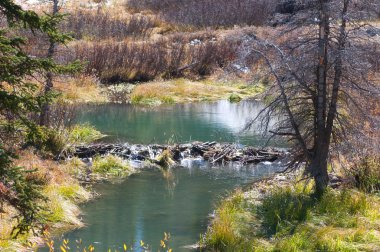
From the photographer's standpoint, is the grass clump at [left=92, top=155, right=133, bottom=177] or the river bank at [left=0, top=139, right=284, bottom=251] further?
the grass clump at [left=92, top=155, right=133, bottom=177]

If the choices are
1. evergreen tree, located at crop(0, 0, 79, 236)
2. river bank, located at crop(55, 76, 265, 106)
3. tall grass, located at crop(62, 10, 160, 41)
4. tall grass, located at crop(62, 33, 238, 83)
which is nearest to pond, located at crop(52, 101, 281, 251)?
river bank, located at crop(55, 76, 265, 106)

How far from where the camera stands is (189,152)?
684 inches

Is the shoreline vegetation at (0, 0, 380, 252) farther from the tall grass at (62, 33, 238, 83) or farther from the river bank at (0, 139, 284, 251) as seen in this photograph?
the tall grass at (62, 33, 238, 83)

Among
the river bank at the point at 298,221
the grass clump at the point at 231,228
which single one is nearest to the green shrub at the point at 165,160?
the river bank at the point at 298,221

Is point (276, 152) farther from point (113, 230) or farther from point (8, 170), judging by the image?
point (8, 170)

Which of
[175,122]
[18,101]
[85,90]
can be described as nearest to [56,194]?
[18,101]

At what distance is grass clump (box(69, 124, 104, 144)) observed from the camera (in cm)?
1825

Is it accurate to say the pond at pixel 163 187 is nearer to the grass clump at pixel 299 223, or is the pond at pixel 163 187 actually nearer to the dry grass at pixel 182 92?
the grass clump at pixel 299 223

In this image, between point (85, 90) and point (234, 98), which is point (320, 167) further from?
point (85, 90)

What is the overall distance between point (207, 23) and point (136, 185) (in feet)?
91.9

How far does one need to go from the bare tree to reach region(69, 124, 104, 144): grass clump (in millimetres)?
8270

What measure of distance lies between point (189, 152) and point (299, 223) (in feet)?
25.3

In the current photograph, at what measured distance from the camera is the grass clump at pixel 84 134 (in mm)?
18250

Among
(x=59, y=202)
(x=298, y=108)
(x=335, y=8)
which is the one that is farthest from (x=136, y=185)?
(x=335, y=8)
